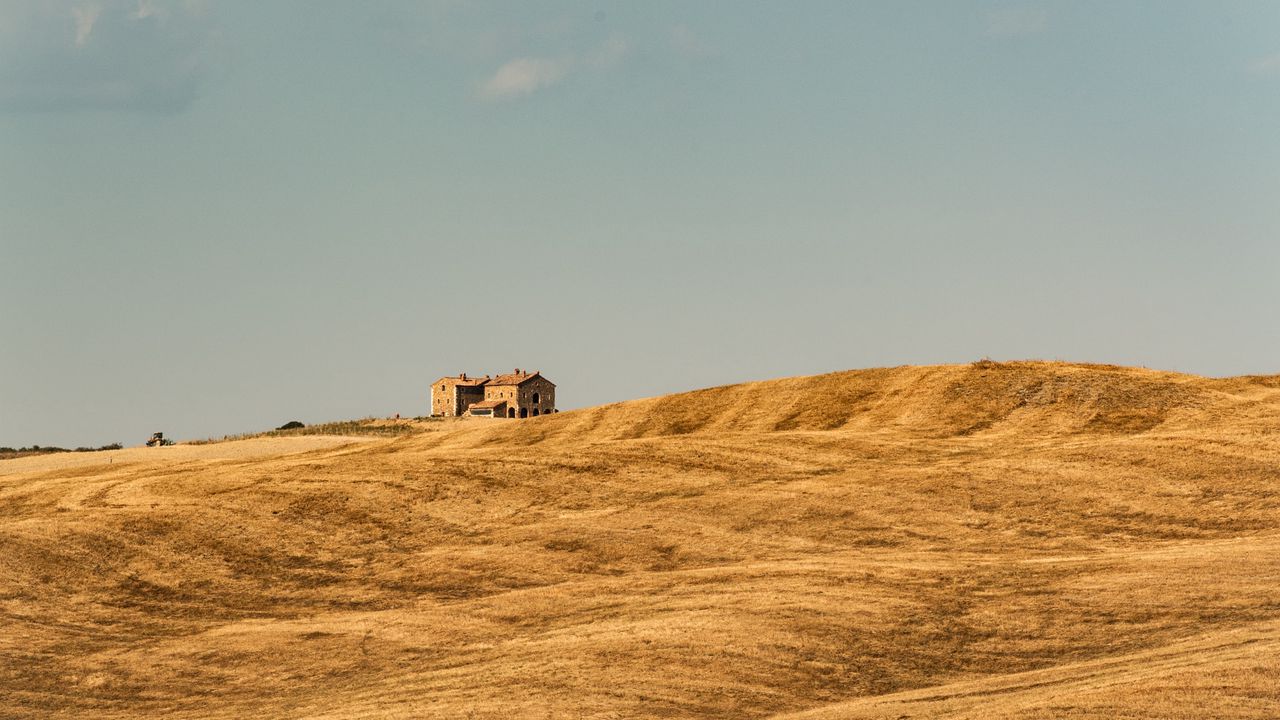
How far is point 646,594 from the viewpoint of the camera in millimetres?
24906

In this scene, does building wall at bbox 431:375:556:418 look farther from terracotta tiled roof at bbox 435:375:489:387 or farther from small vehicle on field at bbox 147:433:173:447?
small vehicle on field at bbox 147:433:173:447

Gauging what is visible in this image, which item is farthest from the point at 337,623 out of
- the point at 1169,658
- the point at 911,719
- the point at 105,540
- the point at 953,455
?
the point at 953,455

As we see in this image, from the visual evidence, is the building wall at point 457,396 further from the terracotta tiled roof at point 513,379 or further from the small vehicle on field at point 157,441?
the small vehicle on field at point 157,441

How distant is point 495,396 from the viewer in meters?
132

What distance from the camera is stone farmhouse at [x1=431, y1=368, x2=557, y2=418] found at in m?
129

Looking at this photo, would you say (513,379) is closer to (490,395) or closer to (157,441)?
(490,395)

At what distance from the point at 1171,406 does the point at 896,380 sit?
942 cm

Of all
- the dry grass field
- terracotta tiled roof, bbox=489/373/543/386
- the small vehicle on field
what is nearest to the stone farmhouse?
terracotta tiled roof, bbox=489/373/543/386

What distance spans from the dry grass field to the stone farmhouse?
85023 millimetres

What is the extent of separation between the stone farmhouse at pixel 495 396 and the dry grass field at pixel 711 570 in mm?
85023

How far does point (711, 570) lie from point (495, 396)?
4190 inches

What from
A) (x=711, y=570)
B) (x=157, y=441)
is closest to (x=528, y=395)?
(x=157, y=441)

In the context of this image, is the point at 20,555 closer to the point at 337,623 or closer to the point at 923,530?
the point at 337,623

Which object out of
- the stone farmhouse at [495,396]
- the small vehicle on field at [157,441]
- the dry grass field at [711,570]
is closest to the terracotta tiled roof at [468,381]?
the stone farmhouse at [495,396]
